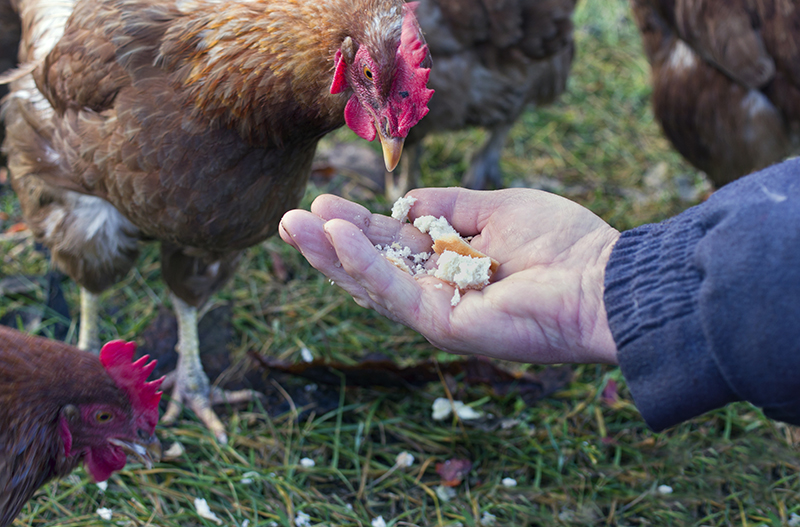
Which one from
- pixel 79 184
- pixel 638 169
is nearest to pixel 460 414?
pixel 79 184

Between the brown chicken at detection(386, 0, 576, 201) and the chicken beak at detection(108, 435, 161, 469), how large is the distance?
2273 millimetres

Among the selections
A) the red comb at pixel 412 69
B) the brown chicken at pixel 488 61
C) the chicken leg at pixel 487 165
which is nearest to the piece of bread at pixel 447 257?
the red comb at pixel 412 69

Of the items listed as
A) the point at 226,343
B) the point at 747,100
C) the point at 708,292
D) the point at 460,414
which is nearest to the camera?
the point at 708,292

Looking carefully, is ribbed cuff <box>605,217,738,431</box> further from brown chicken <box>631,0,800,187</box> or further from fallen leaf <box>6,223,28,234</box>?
fallen leaf <box>6,223,28,234</box>

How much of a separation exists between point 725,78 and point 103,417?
11.5 feet

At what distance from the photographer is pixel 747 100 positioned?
11.6 ft

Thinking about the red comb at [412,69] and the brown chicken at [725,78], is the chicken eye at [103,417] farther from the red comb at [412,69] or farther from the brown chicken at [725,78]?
the brown chicken at [725,78]

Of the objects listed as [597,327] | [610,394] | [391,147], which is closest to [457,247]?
[391,147]

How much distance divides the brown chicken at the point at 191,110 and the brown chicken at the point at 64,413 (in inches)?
22.5

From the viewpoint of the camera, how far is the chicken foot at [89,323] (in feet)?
9.22

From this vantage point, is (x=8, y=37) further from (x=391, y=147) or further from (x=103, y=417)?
(x=391, y=147)

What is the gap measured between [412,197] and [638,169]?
3.01 metres

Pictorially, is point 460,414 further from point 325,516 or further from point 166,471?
point 166,471

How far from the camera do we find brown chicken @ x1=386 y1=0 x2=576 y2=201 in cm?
350
